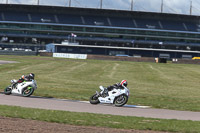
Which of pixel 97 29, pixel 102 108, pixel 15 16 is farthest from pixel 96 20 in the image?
pixel 102 108

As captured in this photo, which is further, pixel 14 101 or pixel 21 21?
pixel 21 21

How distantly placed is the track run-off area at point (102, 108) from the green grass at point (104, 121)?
4.67 feet

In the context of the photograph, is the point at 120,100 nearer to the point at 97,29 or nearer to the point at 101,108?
the point at 101,108

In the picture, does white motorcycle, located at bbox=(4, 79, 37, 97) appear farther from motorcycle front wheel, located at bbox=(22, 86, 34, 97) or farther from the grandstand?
the grandstand

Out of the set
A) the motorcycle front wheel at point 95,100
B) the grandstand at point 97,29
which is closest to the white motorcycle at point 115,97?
the motorcycle front wheel at point 95,100

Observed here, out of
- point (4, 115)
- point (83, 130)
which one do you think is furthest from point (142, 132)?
point (4, 115)

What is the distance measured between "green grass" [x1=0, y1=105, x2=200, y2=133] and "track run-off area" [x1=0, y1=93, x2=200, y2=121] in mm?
1423

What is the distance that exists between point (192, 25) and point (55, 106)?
11833cm

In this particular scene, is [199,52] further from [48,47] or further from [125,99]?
[125,99]

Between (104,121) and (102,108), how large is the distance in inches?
149

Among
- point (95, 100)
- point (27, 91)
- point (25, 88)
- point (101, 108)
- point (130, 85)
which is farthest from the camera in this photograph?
point (130, 85)

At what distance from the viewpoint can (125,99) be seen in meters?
16.6

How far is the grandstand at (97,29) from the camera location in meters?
118

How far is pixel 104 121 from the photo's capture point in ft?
39.5
